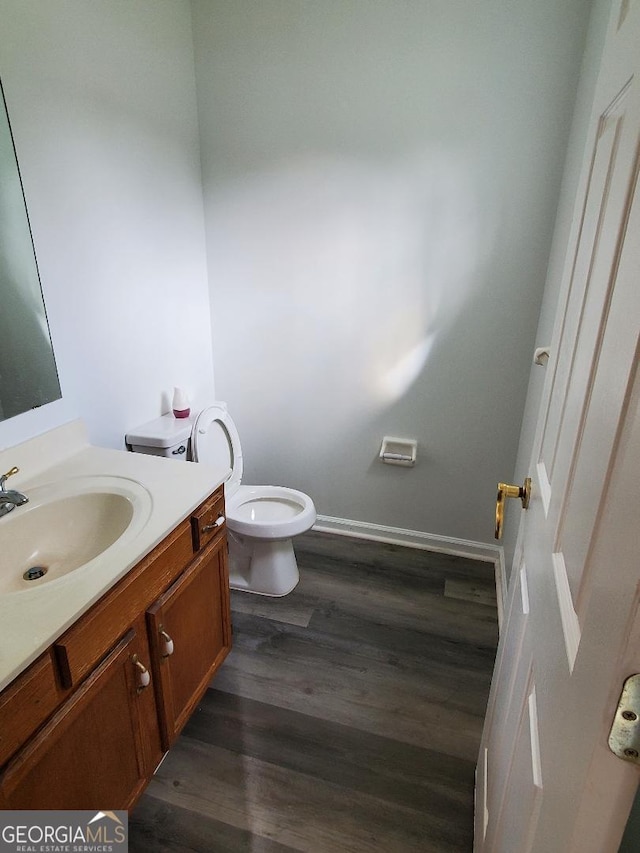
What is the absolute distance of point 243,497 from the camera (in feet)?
7.32

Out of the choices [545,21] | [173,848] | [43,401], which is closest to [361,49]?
[545,21]

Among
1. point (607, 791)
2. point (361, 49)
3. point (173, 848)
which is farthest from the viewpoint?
point (361, 49)

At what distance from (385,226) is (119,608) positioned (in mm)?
1809

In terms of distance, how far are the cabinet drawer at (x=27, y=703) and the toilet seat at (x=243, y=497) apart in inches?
43.2

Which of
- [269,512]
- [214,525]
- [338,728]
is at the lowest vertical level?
[338,728]

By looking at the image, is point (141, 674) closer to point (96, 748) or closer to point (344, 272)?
point (96, 748)

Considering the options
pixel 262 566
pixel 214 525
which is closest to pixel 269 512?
pixel 262 566

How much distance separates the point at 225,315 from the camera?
2418mm

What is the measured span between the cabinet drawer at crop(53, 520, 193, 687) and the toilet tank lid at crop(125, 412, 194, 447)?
0.62 meters

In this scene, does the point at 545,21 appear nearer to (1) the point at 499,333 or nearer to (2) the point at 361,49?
(2) the point at 361,49

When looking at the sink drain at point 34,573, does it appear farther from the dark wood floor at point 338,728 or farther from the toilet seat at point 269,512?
the toilet seat at point 269,512

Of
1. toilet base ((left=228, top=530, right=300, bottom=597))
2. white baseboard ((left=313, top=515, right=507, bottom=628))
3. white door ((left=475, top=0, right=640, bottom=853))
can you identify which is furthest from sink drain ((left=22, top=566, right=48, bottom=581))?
white baseboard ((left=313, top=515, right=507, bottom=628))

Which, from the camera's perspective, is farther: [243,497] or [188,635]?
[243,497]

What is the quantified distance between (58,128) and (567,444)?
5.56ft
